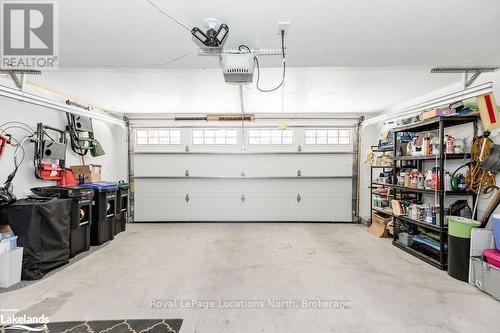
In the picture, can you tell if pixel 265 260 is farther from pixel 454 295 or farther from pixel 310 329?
pixel 454 295

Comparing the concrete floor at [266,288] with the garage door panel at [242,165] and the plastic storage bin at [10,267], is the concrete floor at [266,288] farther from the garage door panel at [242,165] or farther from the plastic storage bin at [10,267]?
the garage door panel at [242,165]

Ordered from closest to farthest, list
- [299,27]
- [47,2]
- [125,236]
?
[47,2]
[299,27]
[125,236]

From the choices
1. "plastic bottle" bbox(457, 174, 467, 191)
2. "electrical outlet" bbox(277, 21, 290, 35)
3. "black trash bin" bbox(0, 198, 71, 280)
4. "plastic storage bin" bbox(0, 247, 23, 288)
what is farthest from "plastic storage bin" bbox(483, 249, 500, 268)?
"plastic storage bin" bbox(0, 247, 23, 288)

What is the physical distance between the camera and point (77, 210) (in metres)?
3.36

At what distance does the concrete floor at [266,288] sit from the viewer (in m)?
2.03

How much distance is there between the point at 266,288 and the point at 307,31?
2.56m

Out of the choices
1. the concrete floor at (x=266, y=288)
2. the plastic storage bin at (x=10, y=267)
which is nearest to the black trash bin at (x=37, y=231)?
the plastic storage bin at (x=10, y=267)

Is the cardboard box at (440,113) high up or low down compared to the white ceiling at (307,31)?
down

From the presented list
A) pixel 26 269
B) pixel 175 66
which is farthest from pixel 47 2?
pixel 26 269

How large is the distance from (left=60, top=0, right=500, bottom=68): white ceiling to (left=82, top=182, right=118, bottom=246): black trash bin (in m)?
2.22

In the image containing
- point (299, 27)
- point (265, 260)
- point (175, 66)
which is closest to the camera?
point (299, 27)

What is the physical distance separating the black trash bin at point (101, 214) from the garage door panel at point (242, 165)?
152 centimetres

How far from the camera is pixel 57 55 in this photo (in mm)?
2373

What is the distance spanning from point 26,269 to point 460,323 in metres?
4.50
